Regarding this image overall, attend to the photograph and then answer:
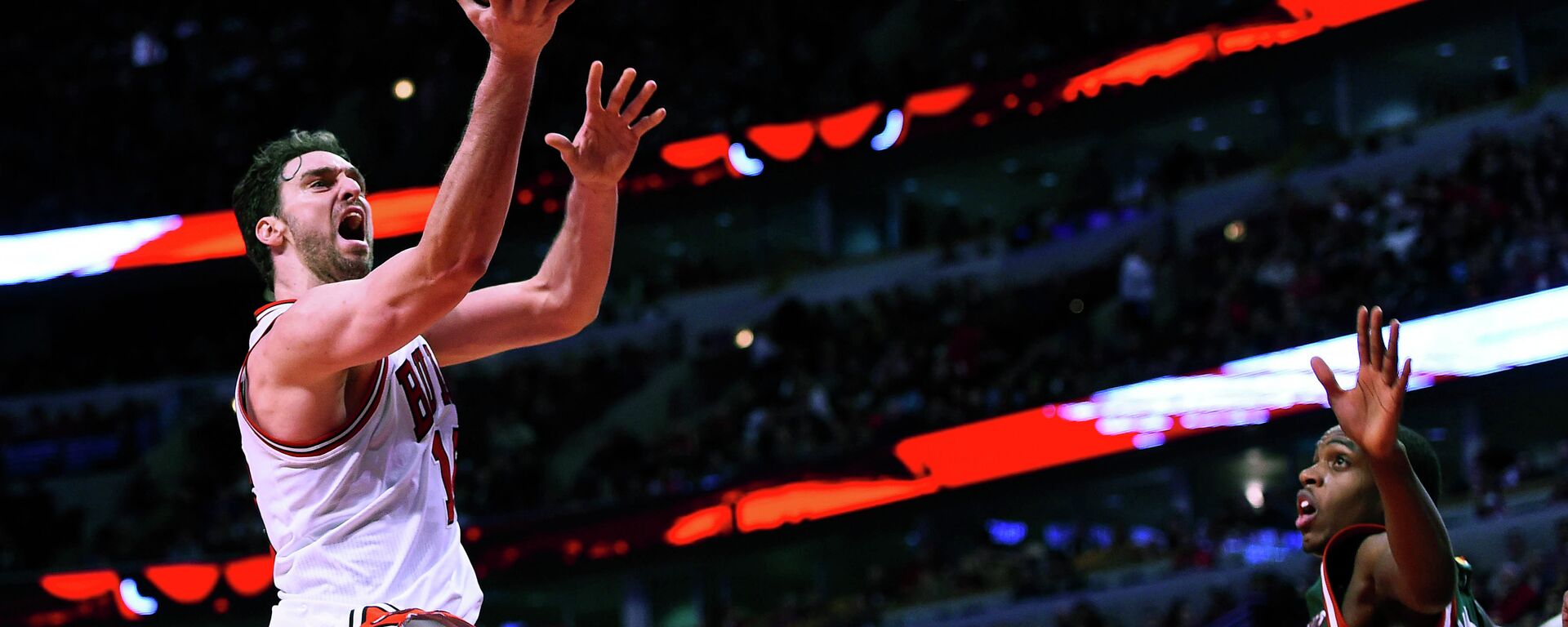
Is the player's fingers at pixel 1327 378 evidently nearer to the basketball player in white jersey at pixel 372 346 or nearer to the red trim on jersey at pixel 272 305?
the basketball player in white jersey at pixel 372 346

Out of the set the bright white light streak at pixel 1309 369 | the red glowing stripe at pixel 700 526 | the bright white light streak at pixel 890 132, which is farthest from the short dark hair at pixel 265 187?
the bright white light streak at pixel 890 132

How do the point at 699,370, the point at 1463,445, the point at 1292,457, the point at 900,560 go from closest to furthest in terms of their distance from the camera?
the point at 1463,445 < the point at 1292,457 < the point at 900,560 < the point at 699,370

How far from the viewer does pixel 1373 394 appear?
383 centimetres

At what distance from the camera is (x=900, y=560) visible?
2203cm

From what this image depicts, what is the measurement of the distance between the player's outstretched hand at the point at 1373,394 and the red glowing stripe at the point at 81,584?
19723mm

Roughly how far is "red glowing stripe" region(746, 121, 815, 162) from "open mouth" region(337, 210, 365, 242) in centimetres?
2089

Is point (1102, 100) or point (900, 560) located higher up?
point (1102, 100)

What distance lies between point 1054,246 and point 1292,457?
4.66 meters

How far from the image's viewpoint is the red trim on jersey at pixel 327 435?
352 centimetres

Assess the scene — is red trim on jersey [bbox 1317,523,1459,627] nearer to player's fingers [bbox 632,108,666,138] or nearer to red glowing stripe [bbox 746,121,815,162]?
player's fingers [bbox 632,108,666,138]

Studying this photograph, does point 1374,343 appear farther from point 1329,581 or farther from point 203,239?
point 203,239

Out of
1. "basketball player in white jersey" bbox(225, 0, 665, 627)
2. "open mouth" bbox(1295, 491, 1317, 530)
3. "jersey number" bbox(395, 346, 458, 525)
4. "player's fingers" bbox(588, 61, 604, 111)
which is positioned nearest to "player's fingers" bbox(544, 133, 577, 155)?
"basketball player in white jersey" bbox(225, 0, 665, 627)

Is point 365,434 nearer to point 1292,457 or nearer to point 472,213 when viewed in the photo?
point 472,213

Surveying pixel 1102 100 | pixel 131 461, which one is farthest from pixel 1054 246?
pixel 131 461
